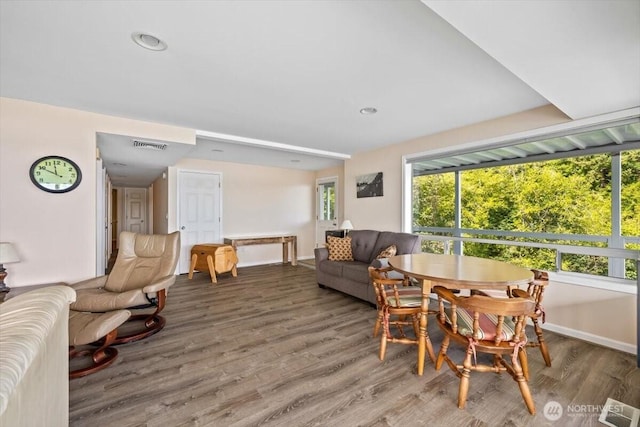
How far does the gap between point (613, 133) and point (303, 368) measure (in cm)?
428

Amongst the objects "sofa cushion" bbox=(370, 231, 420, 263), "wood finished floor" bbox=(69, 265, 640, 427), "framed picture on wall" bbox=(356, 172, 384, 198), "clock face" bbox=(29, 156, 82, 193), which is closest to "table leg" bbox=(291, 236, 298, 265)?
"framed picture on wall" bbox=(356, 172, 384, 198)

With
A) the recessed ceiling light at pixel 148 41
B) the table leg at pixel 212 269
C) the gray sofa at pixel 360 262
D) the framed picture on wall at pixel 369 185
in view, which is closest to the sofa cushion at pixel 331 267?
the gray sofa at pixel 360 262

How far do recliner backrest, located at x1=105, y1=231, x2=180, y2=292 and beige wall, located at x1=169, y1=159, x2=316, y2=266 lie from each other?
2371mm

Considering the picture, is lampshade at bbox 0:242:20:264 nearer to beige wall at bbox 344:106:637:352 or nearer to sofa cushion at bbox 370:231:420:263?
sofa cushion at bbox 370:231:420:263

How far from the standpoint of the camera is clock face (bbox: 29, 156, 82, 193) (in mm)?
2830

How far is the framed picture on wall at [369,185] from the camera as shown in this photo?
15.8ft

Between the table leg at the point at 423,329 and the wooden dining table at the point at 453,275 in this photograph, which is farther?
the table leg at the point at 423,329

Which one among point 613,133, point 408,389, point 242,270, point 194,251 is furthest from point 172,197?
point 613,133

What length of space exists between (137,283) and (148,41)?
239 cm

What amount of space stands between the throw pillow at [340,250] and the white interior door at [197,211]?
290 cm

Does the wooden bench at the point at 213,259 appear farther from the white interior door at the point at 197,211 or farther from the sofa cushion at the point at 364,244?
the sofa cushion at the point at 364,244

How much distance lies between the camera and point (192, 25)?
1666 millimetres

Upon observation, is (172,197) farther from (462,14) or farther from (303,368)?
(462,14)

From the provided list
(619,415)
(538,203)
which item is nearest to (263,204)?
(538,203)
